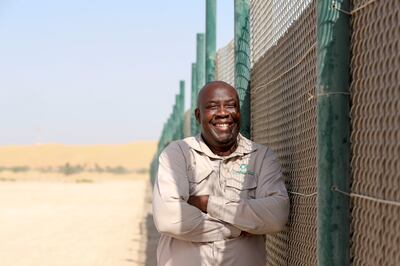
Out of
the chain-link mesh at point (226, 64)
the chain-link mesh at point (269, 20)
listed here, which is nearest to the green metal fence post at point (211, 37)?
the chain-link mesh at point (226, 64)

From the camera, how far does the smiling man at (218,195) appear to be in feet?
13.6

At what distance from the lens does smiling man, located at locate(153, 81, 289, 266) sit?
164 inches

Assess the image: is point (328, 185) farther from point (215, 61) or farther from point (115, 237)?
point (115, 237)

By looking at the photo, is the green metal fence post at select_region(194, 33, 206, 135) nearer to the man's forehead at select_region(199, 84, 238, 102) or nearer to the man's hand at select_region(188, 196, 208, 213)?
the man's forehead at select_region(199, 84, 238, 102)

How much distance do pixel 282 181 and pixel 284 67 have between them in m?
0.69

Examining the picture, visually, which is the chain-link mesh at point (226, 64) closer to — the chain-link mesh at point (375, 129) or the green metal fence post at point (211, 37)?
the green metal fence post at point (211, 37)

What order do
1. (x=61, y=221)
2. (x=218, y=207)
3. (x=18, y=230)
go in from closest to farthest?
(x=218, y=207), (x=18, y=230), (x=61, y=221)

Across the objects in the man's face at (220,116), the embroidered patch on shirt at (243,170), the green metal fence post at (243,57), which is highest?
the green metal fence post at (243,57)

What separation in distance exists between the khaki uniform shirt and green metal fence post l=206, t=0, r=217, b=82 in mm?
3204

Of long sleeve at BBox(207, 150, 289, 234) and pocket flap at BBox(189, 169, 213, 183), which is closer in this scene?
long sleeve at BBox(207, 150, 289, 234)

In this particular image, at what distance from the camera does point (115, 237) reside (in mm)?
14594

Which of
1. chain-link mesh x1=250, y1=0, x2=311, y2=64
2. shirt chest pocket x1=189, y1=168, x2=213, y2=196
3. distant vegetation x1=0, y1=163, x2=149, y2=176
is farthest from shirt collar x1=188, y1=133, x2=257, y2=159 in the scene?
distant vegetation x1=0, y1=163, x2=149, y2=176

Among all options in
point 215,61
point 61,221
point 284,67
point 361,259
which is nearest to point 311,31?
point 284,67

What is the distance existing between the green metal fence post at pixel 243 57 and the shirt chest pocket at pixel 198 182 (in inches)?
64.7
